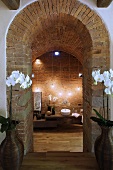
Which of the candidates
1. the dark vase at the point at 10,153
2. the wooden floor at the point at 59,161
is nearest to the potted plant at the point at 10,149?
the dark vase at the point at 10,153

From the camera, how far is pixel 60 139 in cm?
543

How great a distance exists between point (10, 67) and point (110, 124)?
1362 millimetres

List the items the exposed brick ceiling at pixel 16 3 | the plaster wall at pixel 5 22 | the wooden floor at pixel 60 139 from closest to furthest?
the exposed brick ceiling at pixel 16 3 → the plaster wall at pixel 5 22 → the wooden floor at pixel 60 139

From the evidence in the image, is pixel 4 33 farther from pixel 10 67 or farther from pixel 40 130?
pixel 40 130

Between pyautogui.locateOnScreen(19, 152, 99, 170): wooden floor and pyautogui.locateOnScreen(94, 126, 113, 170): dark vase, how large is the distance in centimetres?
22

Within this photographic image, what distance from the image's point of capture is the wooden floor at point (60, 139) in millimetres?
4734

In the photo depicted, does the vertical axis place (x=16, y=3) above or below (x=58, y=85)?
above

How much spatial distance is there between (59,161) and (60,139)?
3307mm

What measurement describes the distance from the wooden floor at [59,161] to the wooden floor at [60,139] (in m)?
2.31

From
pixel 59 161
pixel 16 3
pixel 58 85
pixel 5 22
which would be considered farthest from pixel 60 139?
pixel 16 3

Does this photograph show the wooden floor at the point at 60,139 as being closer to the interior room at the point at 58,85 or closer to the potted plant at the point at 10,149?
the interior room at the point at 58,85

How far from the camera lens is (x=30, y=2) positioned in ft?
7.45

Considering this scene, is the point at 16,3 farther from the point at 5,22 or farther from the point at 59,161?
the point at 59,161

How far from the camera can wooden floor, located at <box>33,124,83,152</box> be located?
473 cm
